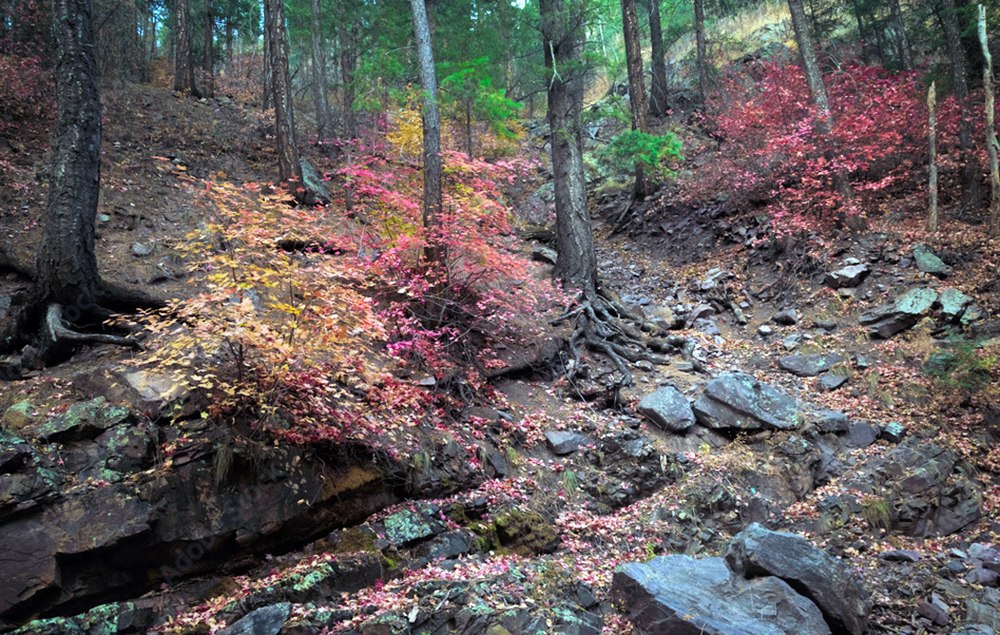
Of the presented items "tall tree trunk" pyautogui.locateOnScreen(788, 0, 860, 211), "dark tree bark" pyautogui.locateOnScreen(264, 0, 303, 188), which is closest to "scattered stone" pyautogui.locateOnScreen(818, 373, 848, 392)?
"tall tree trunk" pyautogui.locateOnScreen(788, 0, 860, 211)

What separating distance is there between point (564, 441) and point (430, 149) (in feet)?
18.0

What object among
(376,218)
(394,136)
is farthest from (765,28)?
(376,218)

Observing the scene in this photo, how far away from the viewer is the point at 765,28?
22594mm

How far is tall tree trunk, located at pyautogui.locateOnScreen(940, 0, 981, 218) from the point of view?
10.9m

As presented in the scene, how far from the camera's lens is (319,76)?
61.8 ft

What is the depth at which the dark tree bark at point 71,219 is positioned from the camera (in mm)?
6387

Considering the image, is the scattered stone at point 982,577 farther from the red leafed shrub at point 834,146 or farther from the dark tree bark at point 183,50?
the dark tree bark at point 183,50

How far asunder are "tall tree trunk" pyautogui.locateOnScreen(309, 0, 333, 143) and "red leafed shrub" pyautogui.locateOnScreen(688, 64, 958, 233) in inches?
533

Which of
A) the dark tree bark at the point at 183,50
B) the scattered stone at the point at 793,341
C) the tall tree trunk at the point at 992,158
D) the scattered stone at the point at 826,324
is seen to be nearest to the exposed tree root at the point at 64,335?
the scattered stone at the point at 793,341

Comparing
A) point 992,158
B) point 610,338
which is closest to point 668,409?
point 610,338

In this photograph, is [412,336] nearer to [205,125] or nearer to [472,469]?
[472,469]

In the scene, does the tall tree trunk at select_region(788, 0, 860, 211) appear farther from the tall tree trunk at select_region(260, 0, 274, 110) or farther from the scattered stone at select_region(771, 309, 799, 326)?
the tall tree trunk at select_region(260, 0, 274, 110)

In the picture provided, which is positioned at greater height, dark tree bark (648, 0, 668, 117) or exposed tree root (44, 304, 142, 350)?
dark tree bark (648, 0, 668, 117)

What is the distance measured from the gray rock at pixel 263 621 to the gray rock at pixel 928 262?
39.6 feet
